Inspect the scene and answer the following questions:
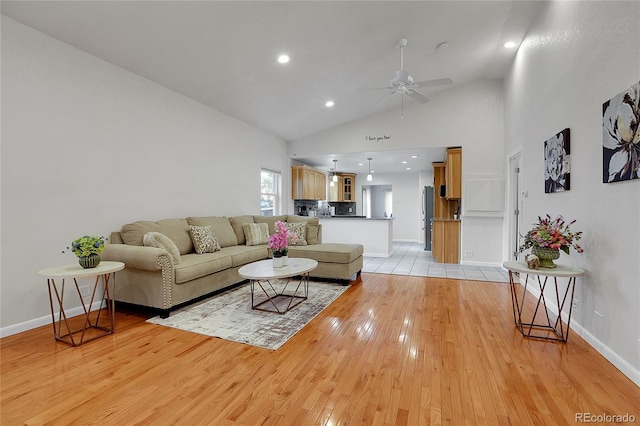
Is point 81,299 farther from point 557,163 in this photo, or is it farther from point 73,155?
point 557,163

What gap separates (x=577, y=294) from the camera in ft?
9.16

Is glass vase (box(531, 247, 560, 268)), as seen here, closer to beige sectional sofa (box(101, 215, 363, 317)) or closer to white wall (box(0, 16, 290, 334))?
beige sectional sofa (box(101, 215, 363, 317))

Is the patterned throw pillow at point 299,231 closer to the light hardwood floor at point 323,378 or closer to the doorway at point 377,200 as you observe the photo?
the light hardwood floor at point 323,378

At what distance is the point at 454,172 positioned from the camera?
622 cm

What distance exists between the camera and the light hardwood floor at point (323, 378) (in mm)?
1705

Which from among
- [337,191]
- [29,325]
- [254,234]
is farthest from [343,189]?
[29,325]

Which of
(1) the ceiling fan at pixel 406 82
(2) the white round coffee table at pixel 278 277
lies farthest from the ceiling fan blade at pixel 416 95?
(2) the white round coffee table at pixel 278 277

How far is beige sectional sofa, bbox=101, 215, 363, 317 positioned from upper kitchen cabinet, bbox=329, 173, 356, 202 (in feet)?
15.4

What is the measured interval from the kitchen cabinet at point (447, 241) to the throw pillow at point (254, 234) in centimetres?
377

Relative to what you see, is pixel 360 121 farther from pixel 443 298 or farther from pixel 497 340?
pixel 497 340

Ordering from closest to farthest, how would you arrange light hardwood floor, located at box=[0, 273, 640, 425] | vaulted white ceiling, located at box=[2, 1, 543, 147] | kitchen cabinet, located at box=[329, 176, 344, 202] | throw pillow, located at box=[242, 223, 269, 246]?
1. light hardwood floor, located at box=[0, 273, 640, 425]
2. vaulted white ceiling, located at box=[2, 1, 543, 147]
3. throw pillow, located at box=[242, 223, 269, 246]
4. kitchen cabinet, located at box=[329, 176, 344, 202]

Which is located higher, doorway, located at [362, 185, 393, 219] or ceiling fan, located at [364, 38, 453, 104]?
ceiling fan, located at [364, 38, 453, 104]

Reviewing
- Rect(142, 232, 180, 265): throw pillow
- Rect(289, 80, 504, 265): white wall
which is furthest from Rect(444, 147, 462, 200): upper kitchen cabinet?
Rect(142, 232, 180, 265): throw pillow

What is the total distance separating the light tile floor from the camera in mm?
5152
